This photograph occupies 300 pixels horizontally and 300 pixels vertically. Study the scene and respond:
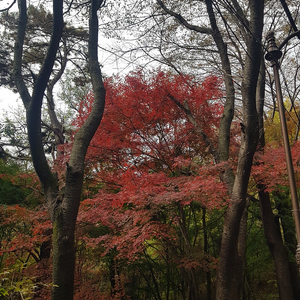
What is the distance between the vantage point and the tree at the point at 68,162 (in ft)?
10.0

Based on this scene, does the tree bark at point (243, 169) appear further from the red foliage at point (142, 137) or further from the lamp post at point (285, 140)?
the red foliage at point (142, 137)

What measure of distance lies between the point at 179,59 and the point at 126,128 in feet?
7.53

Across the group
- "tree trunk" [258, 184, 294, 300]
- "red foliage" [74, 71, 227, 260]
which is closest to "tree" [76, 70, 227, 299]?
"red foliage" [74, 71, 227, 260]

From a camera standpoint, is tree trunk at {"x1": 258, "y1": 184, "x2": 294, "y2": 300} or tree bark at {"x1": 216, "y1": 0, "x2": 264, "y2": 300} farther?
tree trunk at {"x1": 258, "y1": 184, "x2": 294, "y2": 300}

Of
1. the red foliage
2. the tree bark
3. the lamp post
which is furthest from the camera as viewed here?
the red foliage

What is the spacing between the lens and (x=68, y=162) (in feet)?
11.7

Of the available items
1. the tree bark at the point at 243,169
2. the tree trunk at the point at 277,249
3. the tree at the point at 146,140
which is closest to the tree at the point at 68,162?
the tree bark at the point at 243,169

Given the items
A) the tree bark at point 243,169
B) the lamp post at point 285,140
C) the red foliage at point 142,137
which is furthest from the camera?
the red foliage at point 142,137

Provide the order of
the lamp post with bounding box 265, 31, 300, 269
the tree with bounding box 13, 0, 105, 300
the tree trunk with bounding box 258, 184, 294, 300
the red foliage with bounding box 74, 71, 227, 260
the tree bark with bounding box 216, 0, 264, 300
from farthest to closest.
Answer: the tree trunk with bounding box 258, 184, 294, 300 < the red foliage with bounding box 74, 71, 227, 260 < the tree bark with bounding box 216, 0, 264, 300 < the tree with bounding box 13, 0, 105, 300 < the lamp post with bounding box 265, 31, 300, 269

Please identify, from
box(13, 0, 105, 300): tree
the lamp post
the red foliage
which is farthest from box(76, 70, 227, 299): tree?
the lamp post

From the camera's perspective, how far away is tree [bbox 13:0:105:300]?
3057 mm

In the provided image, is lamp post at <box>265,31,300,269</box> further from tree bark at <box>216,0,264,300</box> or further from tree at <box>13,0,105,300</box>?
tree at <box>13,0,105,300</box>

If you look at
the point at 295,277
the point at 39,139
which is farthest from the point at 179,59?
the point at 295,277

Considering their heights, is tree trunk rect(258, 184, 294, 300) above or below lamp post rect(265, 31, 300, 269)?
below
